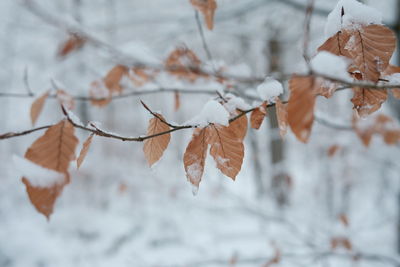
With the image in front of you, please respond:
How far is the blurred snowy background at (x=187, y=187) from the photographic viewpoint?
2488 millimetres

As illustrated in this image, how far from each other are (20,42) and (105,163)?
12.5 feet

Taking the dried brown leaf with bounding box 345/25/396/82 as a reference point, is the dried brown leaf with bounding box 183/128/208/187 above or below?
below

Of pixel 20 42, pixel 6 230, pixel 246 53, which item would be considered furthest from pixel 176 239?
pixel 20 42

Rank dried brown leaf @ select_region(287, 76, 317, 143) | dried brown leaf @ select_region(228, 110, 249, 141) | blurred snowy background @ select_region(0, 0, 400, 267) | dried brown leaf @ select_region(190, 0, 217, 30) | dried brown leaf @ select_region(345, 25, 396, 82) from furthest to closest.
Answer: blurred snowy background @ select_region(0, 0, 400, 267), dried brown leaf @ select_region(190, 0, 217, 30), dried brown leaf @ select_region(228, 110, 249, 141), dried brown leaf @ select_region(345, 25, 396, 82), dried brown leaf @ select_region(287, 76, 317, 143)

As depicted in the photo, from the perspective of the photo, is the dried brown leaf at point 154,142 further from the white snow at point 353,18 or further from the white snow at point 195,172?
the white snow at point 353,18

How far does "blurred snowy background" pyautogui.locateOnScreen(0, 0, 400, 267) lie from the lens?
2.49 meters

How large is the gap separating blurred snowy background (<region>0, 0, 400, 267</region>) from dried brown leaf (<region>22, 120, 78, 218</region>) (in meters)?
1.70

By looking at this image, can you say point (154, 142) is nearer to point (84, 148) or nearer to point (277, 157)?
point (84, 148)

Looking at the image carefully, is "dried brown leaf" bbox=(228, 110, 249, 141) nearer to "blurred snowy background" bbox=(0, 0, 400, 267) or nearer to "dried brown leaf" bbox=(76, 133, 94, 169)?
"dried brown leaf" bbox=(76, 133, 94, 169)

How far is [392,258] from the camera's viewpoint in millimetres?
1504

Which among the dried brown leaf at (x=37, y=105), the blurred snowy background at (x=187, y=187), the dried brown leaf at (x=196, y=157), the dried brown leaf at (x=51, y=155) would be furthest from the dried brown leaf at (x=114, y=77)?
the blurred snowy background at (x=187, y=187)

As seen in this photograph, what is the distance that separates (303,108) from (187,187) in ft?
17.5

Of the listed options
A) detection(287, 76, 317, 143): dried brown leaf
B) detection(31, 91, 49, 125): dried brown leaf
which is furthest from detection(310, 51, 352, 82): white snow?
detection(31, 91, 49, 125): dried brown leaf

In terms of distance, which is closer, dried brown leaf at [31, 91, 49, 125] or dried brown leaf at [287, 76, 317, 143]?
dried brown leaf at [287, 76, 317, 143]
